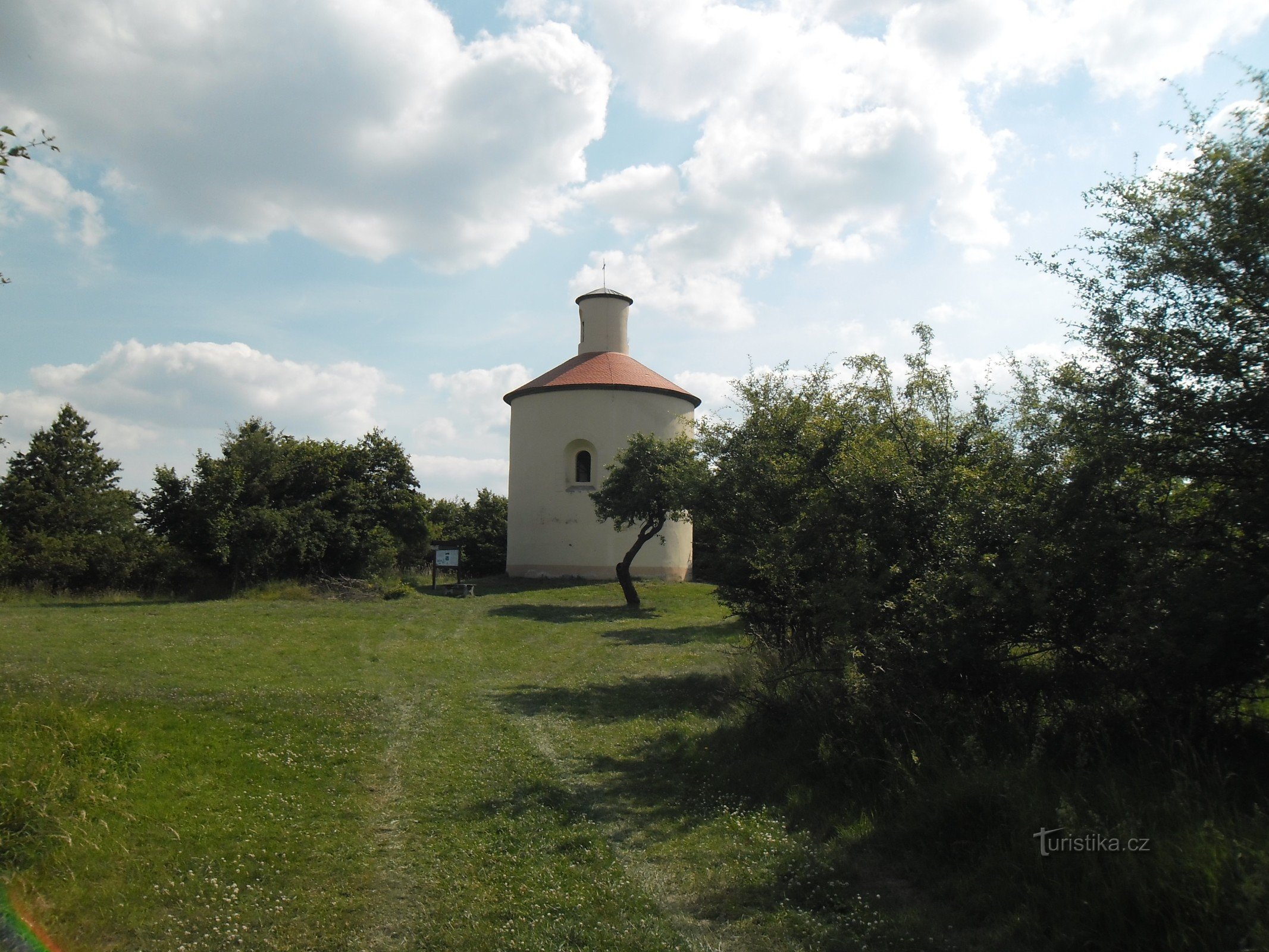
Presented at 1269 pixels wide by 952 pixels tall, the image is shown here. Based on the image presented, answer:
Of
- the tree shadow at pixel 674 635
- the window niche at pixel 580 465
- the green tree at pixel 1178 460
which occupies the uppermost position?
the window niche at pixel 580 465

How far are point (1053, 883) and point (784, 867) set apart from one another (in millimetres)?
1751

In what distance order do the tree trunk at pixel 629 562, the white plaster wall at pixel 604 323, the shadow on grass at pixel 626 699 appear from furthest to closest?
the white plaster wall at pixel 604 323 < the tree trunk at pixel 629 562 < the shadow on grass at pixel 626 699

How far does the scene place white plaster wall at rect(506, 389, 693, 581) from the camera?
36.4 m

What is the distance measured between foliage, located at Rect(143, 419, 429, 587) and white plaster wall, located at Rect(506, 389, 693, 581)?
4.97 meters

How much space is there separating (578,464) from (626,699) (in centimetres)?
2554

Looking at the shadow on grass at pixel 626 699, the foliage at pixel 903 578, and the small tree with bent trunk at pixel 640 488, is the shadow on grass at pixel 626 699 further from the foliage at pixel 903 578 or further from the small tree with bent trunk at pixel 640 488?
the small tree with bent trunk at pixel 640 488

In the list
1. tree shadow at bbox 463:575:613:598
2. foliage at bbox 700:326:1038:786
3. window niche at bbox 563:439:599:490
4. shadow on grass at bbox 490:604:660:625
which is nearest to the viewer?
foliage at bbox 700:326:1038:786

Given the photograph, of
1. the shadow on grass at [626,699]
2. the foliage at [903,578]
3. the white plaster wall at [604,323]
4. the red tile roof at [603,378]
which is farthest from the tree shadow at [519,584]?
the foliage at [903,578]

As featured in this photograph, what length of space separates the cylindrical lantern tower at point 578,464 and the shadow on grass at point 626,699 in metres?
22.3

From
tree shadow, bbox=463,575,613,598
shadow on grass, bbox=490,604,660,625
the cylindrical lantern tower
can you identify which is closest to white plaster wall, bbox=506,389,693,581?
A: the cylindrical lantern tower

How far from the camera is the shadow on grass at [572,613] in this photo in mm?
23281

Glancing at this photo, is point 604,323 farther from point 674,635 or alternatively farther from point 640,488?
point 674,635

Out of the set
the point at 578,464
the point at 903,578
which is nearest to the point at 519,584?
the point at 578,464

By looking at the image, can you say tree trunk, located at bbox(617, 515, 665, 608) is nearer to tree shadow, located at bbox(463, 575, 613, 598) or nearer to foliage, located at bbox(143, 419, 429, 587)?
tree shadow, located at bbox(463, 575, 613, 598)
